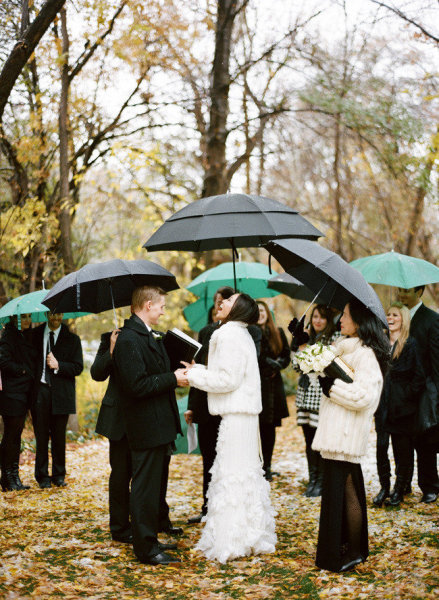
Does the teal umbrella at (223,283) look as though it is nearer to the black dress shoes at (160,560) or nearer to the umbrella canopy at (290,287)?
the umbrella canopy at (290,287)

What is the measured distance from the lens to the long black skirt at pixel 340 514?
4.36 meters

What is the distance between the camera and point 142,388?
4.52 meters

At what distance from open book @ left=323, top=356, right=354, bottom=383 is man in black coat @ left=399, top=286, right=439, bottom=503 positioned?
217cm

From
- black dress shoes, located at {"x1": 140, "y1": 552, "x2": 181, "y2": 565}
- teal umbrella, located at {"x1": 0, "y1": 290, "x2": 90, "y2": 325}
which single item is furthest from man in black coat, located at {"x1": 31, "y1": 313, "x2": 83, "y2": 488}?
black dress shoes, located at {"x1": 140, "y1": 552, "x2": 181, "y2": 565}

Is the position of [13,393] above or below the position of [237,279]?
below

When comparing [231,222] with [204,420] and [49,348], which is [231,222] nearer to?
[204,420]

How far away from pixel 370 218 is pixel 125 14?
40.6 ft

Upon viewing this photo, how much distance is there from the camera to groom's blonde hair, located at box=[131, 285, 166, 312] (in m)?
4.82

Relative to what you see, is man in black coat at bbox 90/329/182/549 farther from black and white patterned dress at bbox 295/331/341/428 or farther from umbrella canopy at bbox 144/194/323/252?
black and white patterned dress at bbox 295/331/341/428

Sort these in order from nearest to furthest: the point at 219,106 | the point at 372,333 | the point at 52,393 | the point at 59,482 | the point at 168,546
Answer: the point at 372,333
the point at 168,546
the point at 52,393
the point at 59,482
the point at 219,106

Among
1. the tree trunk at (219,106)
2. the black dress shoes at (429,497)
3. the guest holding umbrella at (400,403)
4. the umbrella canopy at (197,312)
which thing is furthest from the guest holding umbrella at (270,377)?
the tree trunk at (219,106)

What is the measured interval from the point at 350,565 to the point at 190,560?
4.00 feet

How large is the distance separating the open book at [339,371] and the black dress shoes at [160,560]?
6.16ft

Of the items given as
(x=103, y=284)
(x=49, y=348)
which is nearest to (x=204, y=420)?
(x=103, y=284)
